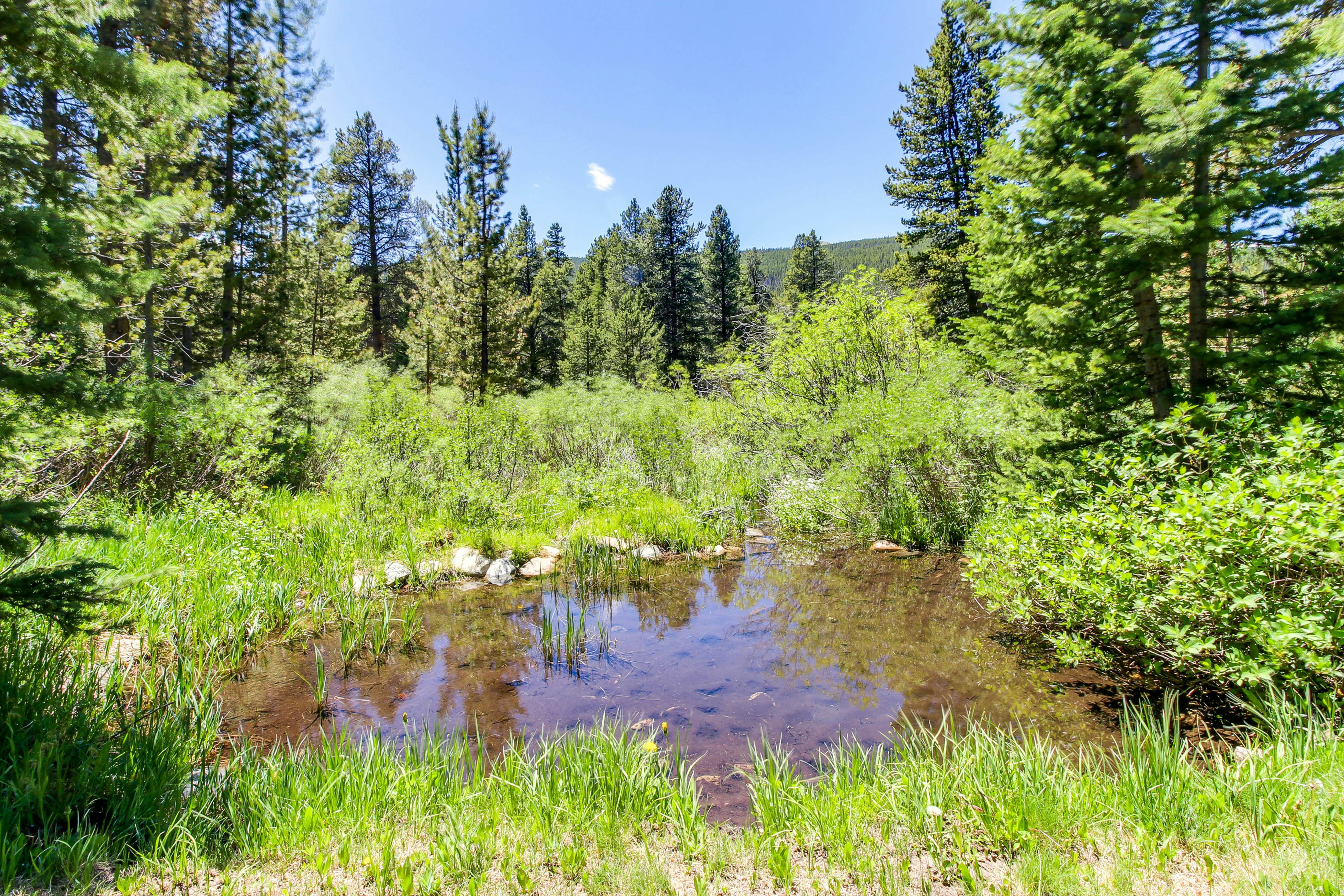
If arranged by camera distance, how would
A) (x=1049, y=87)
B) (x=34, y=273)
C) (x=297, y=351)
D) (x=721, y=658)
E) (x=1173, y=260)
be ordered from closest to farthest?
(x=34, y=273)
(x=1173, y=260)
(x=1049, y=87)
(x=721, y=658)
(x=297, y=351)

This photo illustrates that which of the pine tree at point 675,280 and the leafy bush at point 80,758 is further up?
the pine tree at point 675,280

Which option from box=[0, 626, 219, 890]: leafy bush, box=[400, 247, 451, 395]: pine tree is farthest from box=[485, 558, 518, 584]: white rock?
box=[400, 247, 451, 395]: pine tree

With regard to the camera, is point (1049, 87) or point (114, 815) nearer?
point (114, 815)

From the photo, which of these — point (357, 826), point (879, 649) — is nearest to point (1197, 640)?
point (879, 649)

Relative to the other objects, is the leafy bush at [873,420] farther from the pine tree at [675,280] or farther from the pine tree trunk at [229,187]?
the pine tree at [675,280]

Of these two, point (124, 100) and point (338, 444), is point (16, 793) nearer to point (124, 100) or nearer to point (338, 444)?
→ point (124, 100)

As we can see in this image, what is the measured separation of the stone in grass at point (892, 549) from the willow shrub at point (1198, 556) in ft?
10.4

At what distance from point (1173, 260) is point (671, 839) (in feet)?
17.7

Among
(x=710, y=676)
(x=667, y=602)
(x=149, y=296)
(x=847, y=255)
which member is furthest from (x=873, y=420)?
(x=847, y=255)

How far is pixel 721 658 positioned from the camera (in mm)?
5406

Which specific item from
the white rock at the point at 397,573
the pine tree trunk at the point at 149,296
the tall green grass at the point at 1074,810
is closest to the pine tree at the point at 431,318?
the pine tree trunk at the point at 149,296

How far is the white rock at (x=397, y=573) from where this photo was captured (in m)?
7.00

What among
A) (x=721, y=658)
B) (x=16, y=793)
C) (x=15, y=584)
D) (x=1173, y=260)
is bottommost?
(x=721, y=658)

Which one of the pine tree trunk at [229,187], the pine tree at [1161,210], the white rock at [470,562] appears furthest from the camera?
the pine tree trunk at [229,187]
